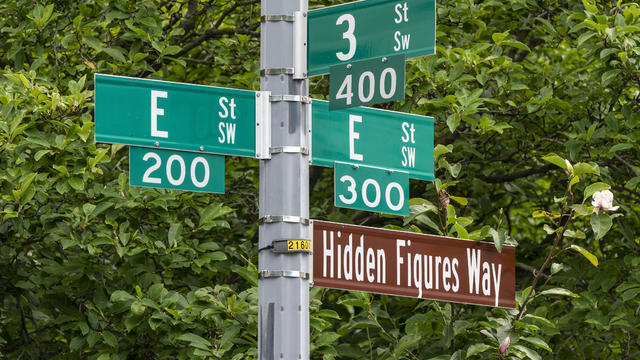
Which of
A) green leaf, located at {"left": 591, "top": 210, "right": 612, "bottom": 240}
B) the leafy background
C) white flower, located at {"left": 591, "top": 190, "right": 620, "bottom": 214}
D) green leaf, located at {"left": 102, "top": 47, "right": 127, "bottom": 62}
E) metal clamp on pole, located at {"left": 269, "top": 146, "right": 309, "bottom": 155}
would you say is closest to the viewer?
metal clamp on pole, located at {"left": 269, "top": 146, "right": 309, "bottom": 155}

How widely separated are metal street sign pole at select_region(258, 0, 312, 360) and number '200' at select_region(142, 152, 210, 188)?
29 centimetres

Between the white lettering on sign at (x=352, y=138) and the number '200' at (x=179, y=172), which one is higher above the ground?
the white lettering on sign at (x=352, y=138)

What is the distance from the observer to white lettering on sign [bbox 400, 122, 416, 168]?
4.84 meters

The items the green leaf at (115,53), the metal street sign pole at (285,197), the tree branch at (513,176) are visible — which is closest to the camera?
the metal street sign pole at (285,197)

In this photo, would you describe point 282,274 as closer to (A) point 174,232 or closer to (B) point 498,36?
(A) point 174,232

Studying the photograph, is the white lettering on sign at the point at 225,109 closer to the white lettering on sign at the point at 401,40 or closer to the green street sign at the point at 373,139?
the green street sign at the point at 373,139

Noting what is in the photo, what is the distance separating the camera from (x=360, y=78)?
4.40 meters

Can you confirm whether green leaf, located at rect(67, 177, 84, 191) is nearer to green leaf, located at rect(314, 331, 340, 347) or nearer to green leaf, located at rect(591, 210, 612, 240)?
green leaf, located at rect(314, 331, 340, 347)

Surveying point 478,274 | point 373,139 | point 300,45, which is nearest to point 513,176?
point 478,274

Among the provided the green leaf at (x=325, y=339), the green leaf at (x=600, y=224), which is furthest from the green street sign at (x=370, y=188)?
the green leaf at (x=325, y=339)

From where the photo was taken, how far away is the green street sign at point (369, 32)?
175 inches

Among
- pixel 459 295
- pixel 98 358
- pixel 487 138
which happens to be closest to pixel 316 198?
pixel 487 138

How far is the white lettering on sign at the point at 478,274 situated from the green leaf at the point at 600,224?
2.49 ft

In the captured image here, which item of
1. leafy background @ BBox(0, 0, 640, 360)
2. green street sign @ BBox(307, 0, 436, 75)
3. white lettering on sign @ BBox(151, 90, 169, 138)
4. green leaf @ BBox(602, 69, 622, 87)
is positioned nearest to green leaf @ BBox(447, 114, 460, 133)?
leafy background @ BBox(0, 0, 640, 360)
